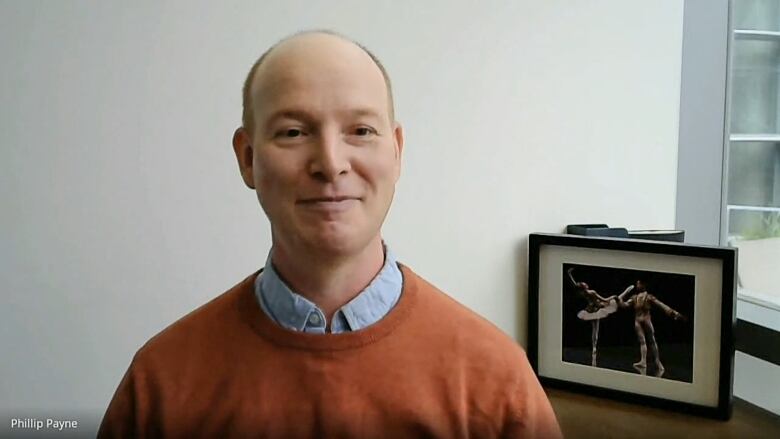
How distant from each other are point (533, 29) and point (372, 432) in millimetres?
548

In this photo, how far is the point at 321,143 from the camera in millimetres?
568

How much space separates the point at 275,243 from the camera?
62cm

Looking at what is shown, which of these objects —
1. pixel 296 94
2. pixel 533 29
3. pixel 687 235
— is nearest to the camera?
pixel 296 94

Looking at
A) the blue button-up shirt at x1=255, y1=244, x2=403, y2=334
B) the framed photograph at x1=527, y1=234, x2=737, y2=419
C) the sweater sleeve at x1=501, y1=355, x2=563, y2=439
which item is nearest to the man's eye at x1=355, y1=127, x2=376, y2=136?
the blue button-up shirt at x1=255, y1=244, x2=403, y2=334

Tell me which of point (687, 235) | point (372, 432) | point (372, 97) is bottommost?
point (372, 432)

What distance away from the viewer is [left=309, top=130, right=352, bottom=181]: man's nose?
562 mm

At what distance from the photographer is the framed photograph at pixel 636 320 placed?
847 mm

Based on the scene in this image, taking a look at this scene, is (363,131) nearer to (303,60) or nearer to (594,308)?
(303,60)

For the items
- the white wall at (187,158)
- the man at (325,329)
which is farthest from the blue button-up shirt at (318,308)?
the white wall at (187,158)

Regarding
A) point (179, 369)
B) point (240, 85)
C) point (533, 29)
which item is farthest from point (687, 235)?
point (179, 369)

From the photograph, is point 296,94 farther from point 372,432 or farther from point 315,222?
point 372,432

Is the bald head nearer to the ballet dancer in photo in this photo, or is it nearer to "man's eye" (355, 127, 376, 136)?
"man's eye" (355, 127, 376, 136)

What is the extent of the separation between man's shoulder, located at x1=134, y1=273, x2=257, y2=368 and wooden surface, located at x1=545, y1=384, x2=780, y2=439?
396mm

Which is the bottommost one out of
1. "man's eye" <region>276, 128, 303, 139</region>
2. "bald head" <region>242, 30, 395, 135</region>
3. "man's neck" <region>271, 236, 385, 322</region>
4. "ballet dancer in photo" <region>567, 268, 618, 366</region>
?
"ballet dancer in photo" <region>567, 268, 618, 366</region>
